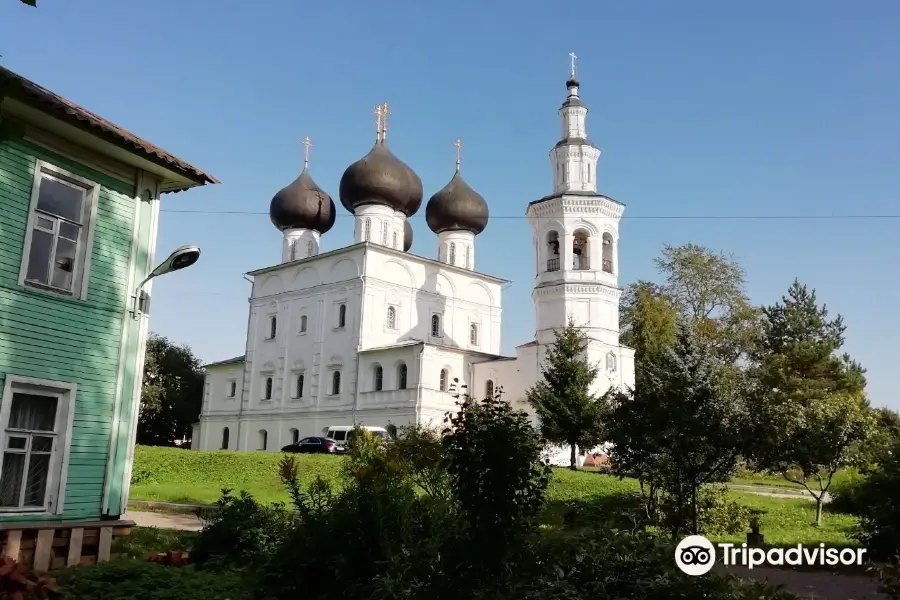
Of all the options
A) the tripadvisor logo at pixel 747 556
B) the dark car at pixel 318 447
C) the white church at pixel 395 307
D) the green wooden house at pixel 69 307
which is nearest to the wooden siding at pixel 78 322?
the green wooden house at pixel 69 307

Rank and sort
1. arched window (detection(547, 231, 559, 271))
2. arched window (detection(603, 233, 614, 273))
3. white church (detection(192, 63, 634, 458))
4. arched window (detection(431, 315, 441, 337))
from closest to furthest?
1. white church (detection(192, 63, 634, 458))
2. arched window (detection(547, 231, 559, 271))
3. arched window (detection(603, 233, 614, 273))
4. arched window (detection(431, 315, 441, 337))

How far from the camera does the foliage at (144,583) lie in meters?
7.05

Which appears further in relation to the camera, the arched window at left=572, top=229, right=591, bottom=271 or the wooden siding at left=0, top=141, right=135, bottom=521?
the arched window at left=572, top=229, right=591, bottom=271

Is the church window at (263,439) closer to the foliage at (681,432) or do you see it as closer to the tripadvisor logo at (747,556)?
the foliage at (681,432)

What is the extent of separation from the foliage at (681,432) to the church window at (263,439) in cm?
2643

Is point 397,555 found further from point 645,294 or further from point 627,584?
point 645,294

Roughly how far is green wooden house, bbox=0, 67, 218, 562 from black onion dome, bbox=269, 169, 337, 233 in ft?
105

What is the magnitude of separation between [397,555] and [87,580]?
10.0ft

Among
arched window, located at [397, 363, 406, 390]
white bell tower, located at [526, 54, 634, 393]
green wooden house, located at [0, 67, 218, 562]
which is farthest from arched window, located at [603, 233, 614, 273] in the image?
green wooden house, located at [0, 67, 218, 562]

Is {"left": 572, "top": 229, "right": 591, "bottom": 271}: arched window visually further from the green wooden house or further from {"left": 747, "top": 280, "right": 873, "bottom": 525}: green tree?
the green wooden house

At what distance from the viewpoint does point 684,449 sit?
42.8 feet

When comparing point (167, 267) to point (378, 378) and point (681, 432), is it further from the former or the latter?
point (378, 378)

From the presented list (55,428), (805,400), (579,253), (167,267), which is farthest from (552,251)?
(55,428)

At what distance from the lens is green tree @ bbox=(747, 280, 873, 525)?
50.9 ft
